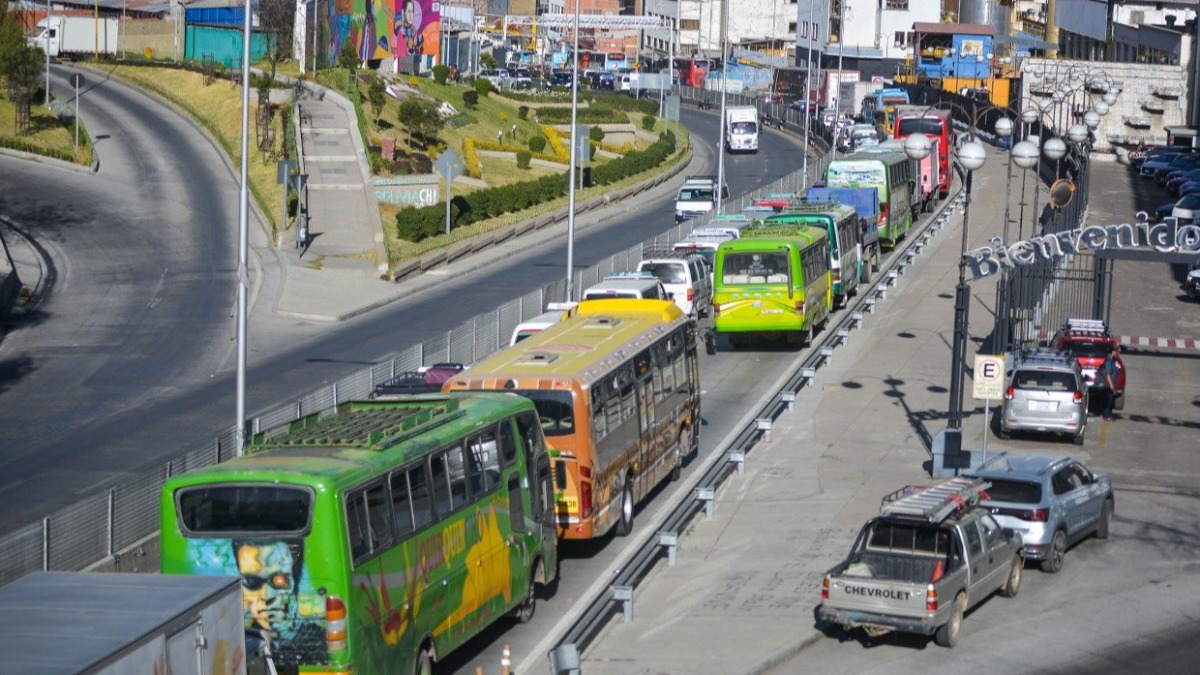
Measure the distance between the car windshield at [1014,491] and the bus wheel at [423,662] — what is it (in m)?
9.32

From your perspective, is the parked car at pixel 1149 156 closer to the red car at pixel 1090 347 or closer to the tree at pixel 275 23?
the tree at pixel 275 23

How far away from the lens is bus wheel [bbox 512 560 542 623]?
20.7 m

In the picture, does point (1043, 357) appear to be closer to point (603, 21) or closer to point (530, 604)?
point (530, 604)

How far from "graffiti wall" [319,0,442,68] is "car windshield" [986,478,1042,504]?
6892 cm

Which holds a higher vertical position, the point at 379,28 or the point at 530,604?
the point at 379,28

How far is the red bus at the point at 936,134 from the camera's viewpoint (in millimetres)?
67562

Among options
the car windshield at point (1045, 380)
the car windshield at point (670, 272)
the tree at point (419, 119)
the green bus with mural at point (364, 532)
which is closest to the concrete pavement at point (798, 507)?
the car windshield at point (1045, 380)

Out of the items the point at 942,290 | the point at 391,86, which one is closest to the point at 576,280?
the point at 942,290

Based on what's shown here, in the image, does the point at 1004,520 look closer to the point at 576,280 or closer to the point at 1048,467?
the point at 1048,467

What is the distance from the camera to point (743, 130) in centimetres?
9694

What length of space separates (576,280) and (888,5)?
121 m

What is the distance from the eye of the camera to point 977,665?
62.7 feet

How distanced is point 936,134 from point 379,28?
3431 centimetres

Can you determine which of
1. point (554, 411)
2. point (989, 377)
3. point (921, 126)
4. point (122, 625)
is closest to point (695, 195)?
point (921, 126)
